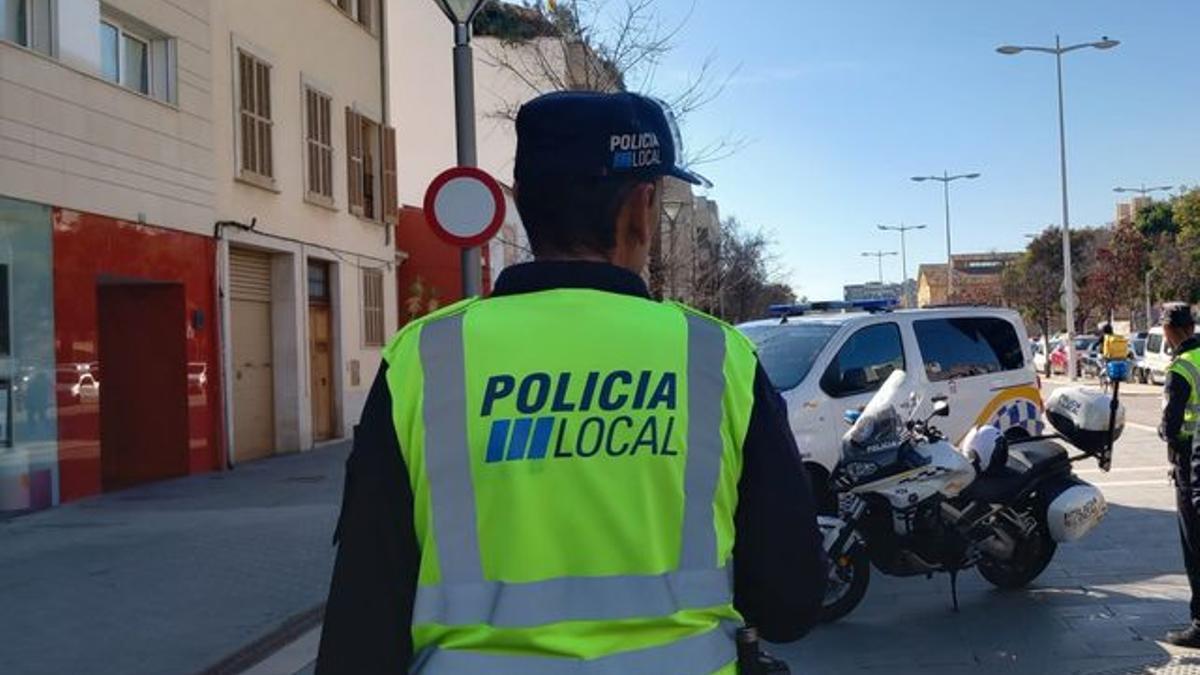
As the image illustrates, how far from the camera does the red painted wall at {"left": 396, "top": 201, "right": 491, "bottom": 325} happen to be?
2895cm

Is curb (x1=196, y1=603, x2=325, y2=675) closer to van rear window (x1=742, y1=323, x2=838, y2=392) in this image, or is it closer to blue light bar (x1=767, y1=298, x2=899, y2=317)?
van rear window (x1=742, y1=323, x2=838, y2=392)

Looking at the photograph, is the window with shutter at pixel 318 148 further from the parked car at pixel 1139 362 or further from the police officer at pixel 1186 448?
the parked car at pixel 1139 362

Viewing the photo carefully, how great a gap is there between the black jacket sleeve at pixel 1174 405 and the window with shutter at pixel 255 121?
570 inches

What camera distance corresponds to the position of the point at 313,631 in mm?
7629

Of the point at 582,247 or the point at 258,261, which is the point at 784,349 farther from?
the point at 258,261

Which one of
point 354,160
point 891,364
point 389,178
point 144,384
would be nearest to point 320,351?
point 354,160

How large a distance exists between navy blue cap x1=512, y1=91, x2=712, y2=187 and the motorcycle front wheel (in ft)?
17.4

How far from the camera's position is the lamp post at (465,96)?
895 centimetres

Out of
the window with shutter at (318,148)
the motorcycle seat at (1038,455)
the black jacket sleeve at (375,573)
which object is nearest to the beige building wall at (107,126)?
the window with shutter at (318,148)

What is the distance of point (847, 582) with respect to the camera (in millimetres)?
6812

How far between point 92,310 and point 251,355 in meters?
5.32

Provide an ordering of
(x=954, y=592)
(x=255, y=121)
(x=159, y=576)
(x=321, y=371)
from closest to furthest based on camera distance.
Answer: (x=954, y=592)
(x=159, y=576)
(x=255, y=121)
(x=321, y=371)

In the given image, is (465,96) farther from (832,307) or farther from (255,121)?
(255,121)

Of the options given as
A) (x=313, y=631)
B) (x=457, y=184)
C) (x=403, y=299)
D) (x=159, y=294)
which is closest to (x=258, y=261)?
(x=159, y=294)
